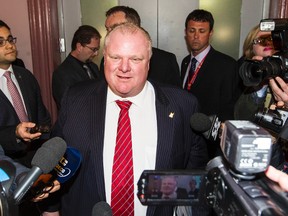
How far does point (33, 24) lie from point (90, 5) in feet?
2.11

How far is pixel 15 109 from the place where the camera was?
2.35m

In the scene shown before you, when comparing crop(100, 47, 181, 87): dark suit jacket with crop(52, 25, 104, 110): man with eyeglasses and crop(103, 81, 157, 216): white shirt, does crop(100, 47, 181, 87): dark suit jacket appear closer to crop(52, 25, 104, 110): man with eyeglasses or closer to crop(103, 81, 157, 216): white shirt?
crop(52, 25, 104, 110): man with eyeglasses

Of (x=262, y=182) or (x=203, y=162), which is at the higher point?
(x=262, y=182)

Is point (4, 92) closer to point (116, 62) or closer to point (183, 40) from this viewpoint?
point (116, 62)

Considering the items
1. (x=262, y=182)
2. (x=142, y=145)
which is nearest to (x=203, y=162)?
(x=142, y=145)

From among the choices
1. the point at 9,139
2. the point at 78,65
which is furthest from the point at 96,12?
the point at 9,139

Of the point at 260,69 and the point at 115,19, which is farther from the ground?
the point at 115,19

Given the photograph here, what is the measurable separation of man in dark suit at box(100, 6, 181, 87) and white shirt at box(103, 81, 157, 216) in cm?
89

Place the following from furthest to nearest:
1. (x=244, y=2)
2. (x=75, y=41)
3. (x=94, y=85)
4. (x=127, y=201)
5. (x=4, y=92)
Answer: (x=244, y=2) < (x=75, y=41) < (x=4, y=92) < (x=94, y=85) < (x=127, y=201)

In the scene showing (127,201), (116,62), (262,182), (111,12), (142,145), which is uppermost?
(111,12)

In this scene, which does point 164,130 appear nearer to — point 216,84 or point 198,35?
point 216,84

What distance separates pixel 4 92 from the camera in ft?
7.73

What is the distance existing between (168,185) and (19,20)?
3.05 m

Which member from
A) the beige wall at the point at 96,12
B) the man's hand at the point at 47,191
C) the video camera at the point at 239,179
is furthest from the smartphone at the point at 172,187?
the beige wall at the point at 96,12
